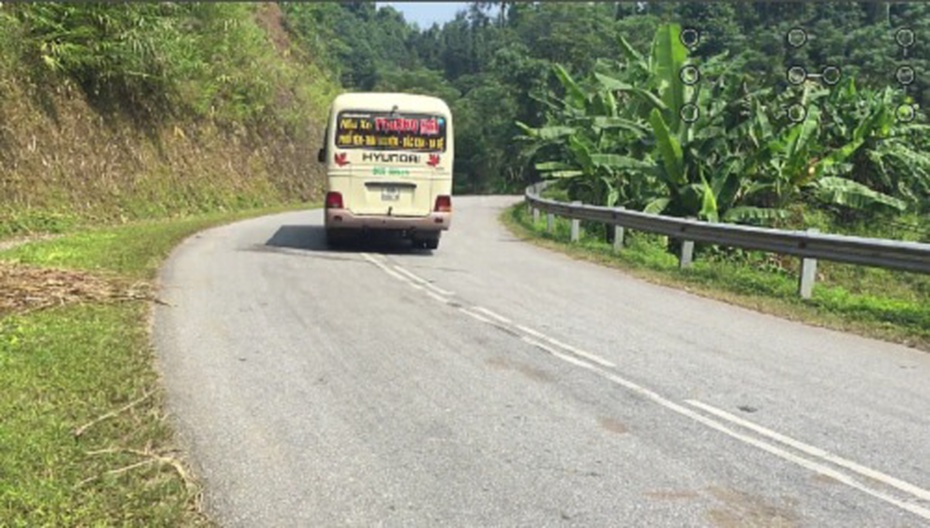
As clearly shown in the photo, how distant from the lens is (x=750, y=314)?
10367mm

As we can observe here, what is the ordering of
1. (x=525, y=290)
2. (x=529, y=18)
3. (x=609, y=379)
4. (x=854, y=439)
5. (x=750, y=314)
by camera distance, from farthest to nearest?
(x=529, y=18) → (x=525, y=290) → (x=750, y=314) → (x=609, y=379) → (x=854, y=439)

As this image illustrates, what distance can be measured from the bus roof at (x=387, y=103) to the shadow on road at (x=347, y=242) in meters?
2.84

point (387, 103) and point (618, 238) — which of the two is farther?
point (618, 238)

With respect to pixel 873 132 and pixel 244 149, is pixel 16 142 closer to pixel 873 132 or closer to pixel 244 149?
pixel 244 149

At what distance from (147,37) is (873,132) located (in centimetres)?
2007

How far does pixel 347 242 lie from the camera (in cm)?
1758

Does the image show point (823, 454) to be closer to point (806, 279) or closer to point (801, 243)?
point (806, 279)

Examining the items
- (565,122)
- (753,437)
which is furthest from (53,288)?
(565,122)

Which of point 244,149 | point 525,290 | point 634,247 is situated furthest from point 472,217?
point 525,290

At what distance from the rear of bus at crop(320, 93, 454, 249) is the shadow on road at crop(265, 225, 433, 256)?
0.75 metres
